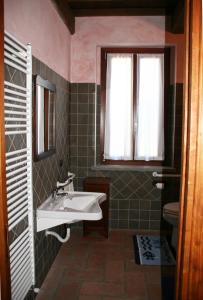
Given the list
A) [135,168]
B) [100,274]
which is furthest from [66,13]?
[100,274]

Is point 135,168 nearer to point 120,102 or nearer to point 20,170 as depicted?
point 120,102

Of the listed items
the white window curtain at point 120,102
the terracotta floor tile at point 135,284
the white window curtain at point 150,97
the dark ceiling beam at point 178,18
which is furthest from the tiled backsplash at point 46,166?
the dark ceiling beam at point 178,18

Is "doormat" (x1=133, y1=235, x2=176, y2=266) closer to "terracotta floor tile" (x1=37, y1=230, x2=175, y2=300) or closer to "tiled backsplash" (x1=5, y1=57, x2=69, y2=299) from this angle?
"terracotta floor tile" (x1=37, y1=230, x2=175, y2=300)

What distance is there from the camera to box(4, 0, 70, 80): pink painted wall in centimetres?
210

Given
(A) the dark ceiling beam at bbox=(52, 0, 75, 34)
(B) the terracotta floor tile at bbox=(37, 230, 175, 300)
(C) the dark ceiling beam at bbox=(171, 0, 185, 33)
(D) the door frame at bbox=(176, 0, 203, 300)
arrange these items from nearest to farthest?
(D) the door frame at bbox=(176, 0, 203, 300) < (B) the terracotta floor tile at bbox=(37, 230, 175, 300) < (A) the dark ceiling beam at bbox=(52, 0, 75, 34) < (C) the dark ceiling beam at bbox=(171, 0, 185, 33)

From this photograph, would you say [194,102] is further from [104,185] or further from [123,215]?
[123,215]

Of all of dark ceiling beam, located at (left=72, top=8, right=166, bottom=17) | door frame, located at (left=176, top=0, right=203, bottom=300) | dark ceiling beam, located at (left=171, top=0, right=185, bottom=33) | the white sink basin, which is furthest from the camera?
dark ceiling beam, located at (left=72, top=8, right=166, bottom=17)

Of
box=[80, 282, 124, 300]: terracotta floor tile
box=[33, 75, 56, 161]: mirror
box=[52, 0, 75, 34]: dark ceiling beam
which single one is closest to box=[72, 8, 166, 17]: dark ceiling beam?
box=[52, 0, 75, 34]: dark ceiling beam

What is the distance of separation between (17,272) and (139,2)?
3.34 m

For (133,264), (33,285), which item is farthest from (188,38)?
(133,264)

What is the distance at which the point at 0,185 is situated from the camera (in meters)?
1.25

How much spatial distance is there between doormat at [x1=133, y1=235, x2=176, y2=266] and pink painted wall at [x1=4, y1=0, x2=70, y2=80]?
2.29 metres

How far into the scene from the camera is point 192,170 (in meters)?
1.14

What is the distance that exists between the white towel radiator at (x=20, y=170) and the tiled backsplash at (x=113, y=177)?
1.93 meters
